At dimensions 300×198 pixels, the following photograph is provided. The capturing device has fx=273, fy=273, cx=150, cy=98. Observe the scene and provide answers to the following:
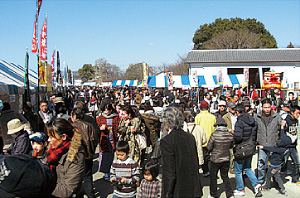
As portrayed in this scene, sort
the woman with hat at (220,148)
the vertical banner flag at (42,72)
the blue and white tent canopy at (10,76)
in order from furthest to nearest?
the vertical banner flag at (42,72), the blue and white tent canopy at (10,76), the woman with hat at (220,148)

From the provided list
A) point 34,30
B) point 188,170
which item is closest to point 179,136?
point 188,170

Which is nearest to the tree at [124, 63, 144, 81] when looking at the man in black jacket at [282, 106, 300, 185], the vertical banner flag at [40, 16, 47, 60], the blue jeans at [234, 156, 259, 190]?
the vertical banner flag at [40, 16, 47, 60]

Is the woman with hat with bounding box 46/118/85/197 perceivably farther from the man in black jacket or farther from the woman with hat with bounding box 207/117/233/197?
the man in black jacket

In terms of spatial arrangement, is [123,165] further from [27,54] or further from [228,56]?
[228,56]

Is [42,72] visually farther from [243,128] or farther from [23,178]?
[23,178]

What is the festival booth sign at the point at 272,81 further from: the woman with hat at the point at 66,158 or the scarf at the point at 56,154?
the scarf at the point at 56,154

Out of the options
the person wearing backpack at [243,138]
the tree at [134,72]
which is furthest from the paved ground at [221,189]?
the tree at [134,72]

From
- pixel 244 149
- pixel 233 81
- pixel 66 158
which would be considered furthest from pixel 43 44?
pixel 233 81

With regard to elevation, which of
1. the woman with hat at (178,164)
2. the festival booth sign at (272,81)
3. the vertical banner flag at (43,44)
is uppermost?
the vertical banner flag at (43,44)

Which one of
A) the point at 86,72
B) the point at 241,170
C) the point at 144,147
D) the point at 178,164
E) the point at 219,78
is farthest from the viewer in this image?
the point at 86,72

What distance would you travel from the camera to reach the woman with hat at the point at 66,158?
2791 millimetres

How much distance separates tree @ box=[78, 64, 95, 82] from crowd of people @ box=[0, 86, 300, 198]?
84.1 metres

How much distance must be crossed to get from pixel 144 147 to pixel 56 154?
2.75 metres

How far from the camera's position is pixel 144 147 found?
5.48 meters
